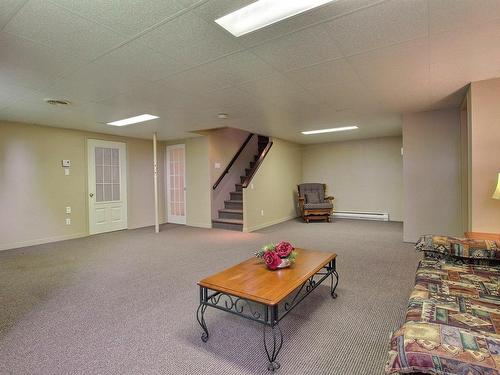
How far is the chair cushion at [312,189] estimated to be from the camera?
302 inches

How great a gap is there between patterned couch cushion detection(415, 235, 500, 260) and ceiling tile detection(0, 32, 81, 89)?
3564 millimetres

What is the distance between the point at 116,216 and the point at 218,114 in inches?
144

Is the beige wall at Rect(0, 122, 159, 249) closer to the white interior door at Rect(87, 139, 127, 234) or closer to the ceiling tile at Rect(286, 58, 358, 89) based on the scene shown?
the white interior door at Rect(87, 139, 127, 234)

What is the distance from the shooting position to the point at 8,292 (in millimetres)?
2932

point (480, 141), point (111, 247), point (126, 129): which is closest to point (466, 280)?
point (480, 141)

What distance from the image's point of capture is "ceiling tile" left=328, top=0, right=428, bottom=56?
1.80m

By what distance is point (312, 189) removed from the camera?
25.6 ft

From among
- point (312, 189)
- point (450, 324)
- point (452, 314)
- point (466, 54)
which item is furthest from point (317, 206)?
point (450, 324)

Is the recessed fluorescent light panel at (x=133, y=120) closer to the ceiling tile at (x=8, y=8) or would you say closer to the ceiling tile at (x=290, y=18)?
the ceiling tile at (x=8, y=8)

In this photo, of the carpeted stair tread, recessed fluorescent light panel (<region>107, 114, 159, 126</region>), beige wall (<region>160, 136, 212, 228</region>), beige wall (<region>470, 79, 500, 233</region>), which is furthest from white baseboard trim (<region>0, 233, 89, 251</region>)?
beige wall (<region>470, 79, 500, 233</region>)

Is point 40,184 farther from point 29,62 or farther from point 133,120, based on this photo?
point 29,62

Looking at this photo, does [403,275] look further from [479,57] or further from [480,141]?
[479,57]

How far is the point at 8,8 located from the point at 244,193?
188 inches

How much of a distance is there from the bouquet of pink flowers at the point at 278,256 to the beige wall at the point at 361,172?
19.6 ft
